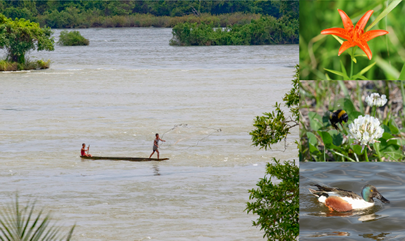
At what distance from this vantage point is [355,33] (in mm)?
4953

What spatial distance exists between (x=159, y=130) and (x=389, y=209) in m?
21.5

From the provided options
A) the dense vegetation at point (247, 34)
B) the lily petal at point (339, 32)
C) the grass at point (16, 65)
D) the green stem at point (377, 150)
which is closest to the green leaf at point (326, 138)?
the green stem at point (377, 150)

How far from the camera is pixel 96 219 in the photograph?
13008 mm

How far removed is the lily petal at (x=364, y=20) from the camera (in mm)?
4965

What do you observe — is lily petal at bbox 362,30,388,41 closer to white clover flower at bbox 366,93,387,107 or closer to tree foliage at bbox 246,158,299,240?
white clover flower at bbox 366,93,387,107

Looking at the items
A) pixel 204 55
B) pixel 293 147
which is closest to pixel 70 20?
pixel 204 55

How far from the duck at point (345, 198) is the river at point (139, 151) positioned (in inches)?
230

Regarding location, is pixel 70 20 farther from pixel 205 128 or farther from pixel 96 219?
pixel 96 219

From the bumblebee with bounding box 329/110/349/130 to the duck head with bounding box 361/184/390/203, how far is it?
2.23 ft

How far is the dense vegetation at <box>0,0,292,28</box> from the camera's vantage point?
136 metres

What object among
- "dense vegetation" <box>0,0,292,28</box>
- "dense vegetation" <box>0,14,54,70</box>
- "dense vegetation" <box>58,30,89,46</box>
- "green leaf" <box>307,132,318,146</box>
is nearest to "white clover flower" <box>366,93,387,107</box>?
"green leaf" <box>307,132,318,146</box>

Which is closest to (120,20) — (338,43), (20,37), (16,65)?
(16,65)

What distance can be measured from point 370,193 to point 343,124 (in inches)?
28.5

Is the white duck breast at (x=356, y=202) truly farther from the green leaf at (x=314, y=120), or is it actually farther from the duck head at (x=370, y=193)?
the green leaf at (x=314, y=120)
